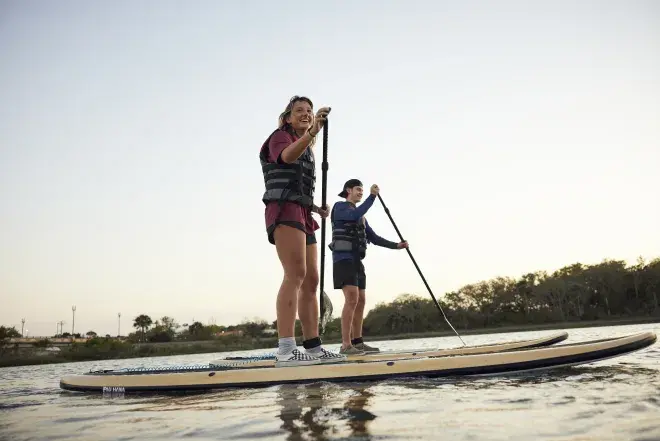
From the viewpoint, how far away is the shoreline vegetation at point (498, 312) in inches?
2472

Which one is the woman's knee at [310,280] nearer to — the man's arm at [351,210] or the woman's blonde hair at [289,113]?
the woman's blonde hair at [289,113]

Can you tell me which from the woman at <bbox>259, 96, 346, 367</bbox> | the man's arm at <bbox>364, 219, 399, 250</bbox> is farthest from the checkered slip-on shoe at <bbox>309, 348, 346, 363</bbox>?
the man's arm at <bbox>364, 219, 399, 250</bbox>

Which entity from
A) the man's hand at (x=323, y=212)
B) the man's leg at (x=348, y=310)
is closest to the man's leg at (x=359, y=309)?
the man's leg at (x=348, y=310)

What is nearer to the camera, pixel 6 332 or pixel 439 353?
pixel 439 353

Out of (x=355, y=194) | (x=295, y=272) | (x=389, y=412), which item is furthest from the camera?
(x=355, y=194)

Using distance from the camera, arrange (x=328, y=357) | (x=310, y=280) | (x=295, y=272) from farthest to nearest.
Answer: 1. (x=310, y=280)
2. (x=328, y=357)
3. (x=295, y=272)

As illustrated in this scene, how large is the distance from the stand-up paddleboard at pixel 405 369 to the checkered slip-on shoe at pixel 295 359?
9.2 inches

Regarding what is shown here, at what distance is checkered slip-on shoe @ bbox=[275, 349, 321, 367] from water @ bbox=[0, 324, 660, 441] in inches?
20.1

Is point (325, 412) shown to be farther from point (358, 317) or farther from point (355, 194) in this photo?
point (355, 194)

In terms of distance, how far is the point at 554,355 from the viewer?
4164mm

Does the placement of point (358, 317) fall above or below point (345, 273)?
below

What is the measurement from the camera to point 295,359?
477 cm

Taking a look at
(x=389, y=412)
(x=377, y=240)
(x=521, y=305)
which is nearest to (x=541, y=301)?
(x=521, y=305)

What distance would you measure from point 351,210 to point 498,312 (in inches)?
2957
